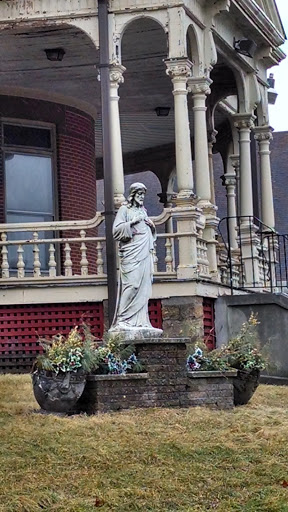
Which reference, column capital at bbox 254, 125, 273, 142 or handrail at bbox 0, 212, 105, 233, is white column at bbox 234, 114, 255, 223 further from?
handrail at bbox 0, 212, 105, 233

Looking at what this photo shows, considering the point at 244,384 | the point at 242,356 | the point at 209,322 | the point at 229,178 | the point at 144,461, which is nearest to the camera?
the point at 144,461

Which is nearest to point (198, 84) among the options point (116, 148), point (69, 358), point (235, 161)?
point (116, 148)

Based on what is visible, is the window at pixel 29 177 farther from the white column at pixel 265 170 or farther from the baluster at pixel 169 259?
the white column at pixel 265 170

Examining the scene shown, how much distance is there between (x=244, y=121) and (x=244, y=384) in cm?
824

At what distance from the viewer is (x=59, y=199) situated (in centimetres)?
2070

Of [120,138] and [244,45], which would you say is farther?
[244,45]

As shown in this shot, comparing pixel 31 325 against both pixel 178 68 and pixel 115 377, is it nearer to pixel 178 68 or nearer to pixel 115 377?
pixel 178 68

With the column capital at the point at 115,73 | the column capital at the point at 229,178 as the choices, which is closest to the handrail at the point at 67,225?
the column capital at the point at 115,73

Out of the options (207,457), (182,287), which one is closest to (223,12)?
(182,287)

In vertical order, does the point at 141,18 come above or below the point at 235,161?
above

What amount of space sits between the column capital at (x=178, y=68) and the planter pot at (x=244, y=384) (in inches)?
204

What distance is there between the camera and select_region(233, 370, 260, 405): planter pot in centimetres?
1327

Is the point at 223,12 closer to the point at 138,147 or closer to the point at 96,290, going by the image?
the point at 96,290

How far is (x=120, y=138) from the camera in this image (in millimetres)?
17094
